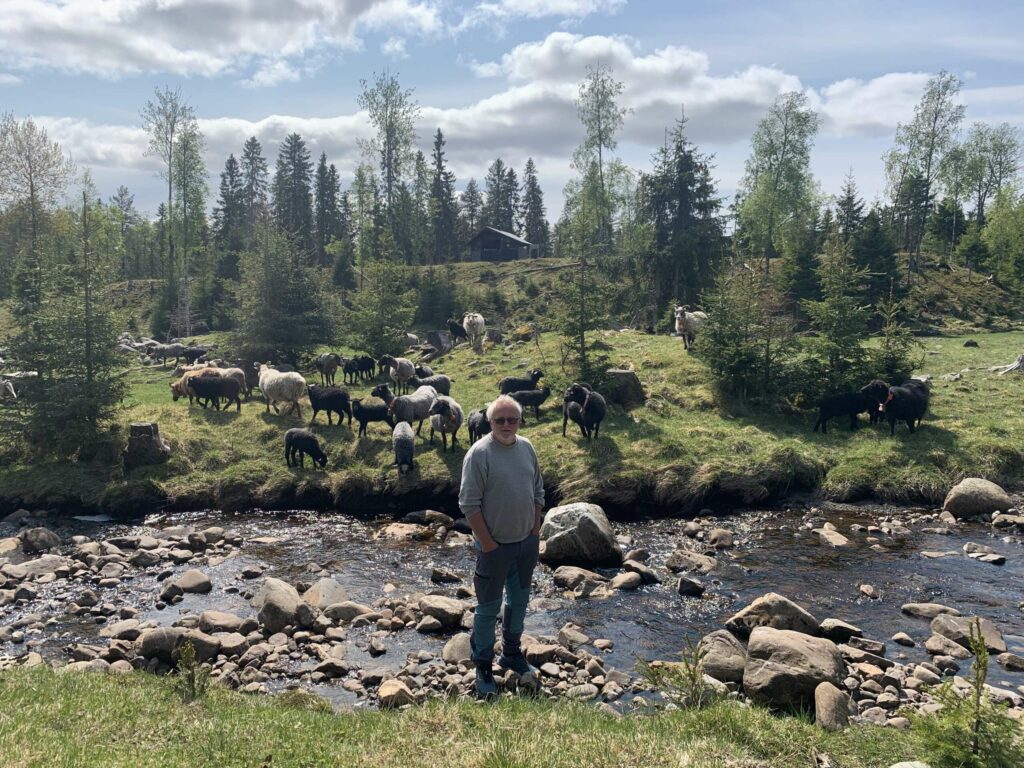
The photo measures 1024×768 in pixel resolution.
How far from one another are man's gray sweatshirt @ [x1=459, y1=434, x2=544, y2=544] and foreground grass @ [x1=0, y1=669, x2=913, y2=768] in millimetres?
1831

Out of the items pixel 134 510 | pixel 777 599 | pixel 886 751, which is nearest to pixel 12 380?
pixel 134 510

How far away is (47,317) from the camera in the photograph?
59.6 feet

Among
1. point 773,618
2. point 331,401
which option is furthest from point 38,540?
point 773,618

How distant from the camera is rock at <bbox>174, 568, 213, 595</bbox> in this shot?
462 inches

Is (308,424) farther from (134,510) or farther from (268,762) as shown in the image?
(268,762)

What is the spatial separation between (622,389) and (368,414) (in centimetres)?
834

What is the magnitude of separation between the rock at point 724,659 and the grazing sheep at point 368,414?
13735mm

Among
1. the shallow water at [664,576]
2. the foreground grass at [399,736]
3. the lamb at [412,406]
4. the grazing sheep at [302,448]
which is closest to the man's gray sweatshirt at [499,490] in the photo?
the foreground grass at [399,736]

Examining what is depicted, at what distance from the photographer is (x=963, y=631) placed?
929 cm

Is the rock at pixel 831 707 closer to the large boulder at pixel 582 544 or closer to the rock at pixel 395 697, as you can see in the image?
the rock at pixel 395 697

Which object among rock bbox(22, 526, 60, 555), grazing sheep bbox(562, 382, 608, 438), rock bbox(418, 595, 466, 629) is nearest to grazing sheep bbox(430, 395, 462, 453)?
grazing sheep bbox(562, 382, 608, 438)

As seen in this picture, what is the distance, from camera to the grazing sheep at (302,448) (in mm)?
18359

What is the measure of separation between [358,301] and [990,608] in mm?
27093

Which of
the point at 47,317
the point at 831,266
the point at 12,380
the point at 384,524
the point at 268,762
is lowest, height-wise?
the point at 384,524
